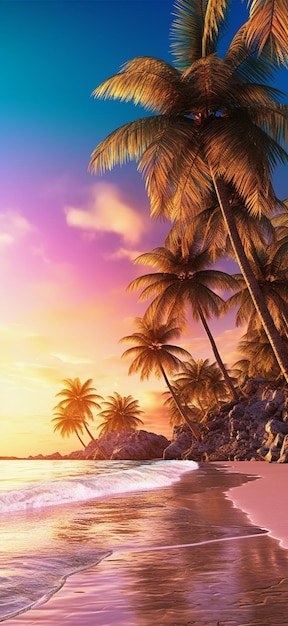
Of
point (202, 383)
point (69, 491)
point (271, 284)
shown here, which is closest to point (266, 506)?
point (69, 491)

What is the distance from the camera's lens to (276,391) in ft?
91.5

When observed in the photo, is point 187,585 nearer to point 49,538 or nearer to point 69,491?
point 49,538

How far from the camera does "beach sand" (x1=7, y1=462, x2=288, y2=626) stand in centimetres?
243

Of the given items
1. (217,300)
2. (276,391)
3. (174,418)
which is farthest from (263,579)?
(174,418)

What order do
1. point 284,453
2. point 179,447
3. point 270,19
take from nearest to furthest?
point 270,19 < point 284,453 < point 179,447

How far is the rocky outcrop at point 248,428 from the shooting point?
24.5 m

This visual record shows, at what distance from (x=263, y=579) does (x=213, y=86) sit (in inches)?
585

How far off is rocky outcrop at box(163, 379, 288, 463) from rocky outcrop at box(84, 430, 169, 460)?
18.4 metres

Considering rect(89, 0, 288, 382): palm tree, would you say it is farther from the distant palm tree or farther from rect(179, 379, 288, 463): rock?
the distant palm tree

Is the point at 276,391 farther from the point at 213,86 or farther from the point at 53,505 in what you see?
the point at 53,505

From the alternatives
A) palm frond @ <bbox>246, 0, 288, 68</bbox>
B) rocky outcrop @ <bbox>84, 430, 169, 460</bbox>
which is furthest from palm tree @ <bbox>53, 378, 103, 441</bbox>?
palm frond @ <bbox>246, 0, 288, 68</bbox>

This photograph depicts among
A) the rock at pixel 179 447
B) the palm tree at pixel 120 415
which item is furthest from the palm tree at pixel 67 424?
the rock at pixel 179 447

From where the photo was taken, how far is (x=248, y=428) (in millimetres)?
27891

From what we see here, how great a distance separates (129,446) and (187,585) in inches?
1949
